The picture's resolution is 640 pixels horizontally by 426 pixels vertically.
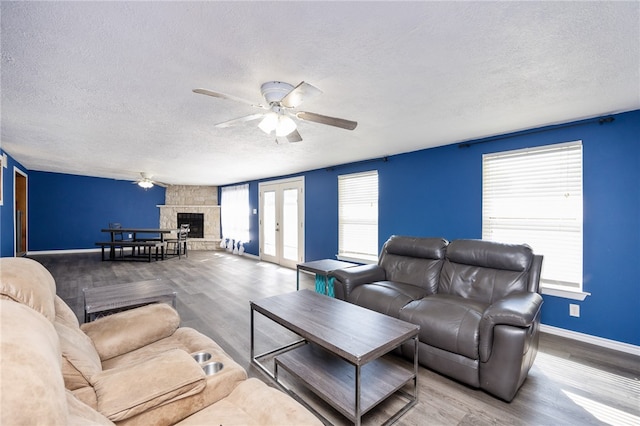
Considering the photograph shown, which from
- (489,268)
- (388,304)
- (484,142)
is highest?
(484,142)

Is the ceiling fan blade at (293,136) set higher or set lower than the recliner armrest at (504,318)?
higher

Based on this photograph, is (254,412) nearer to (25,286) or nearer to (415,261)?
(25,286)

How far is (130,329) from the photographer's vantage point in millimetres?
1722

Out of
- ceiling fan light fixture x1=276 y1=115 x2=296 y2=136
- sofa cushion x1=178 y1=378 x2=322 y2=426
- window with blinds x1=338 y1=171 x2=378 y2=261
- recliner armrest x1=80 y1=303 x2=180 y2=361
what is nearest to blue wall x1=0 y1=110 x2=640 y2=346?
window with blinds x1=338 y1=171 x2=378 y2=261

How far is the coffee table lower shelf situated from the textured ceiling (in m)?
1.92

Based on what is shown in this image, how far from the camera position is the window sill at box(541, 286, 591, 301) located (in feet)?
9.21

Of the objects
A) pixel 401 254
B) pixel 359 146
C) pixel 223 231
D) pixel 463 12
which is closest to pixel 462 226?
pixel 401 254

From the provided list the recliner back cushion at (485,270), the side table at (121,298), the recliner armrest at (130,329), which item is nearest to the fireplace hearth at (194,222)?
the side table at (121,298)

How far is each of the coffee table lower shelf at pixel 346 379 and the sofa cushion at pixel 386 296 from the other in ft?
1.63

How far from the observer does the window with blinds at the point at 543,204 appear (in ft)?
9.52

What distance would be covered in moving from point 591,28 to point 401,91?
3.63 ft

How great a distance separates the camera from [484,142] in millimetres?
3496

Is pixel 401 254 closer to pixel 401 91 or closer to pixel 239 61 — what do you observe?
pixel 401 91

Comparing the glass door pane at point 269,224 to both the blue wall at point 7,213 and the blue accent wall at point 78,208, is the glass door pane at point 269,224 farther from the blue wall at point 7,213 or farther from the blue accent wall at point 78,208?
the blue wall at point 7,213
